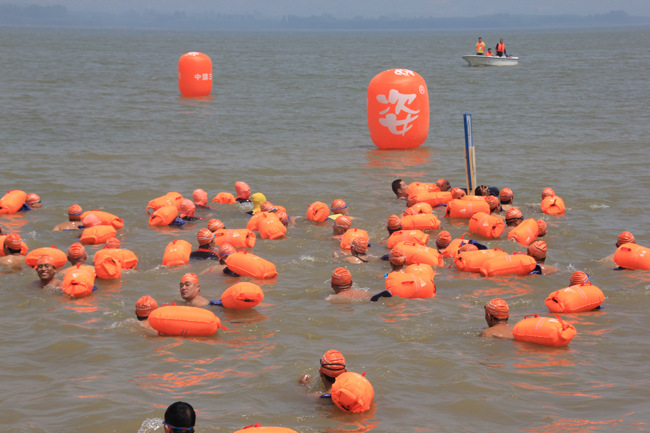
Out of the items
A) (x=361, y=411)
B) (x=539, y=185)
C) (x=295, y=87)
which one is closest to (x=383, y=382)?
(x=361, y=411)

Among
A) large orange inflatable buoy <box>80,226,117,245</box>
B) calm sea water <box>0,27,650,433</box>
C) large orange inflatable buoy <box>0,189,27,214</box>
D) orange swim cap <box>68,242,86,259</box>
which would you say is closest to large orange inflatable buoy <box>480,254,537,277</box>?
calm sea water <box>0,27,650,433</box>

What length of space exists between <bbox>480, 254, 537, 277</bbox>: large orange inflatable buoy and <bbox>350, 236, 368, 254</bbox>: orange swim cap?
6.25 feet

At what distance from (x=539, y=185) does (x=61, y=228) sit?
35.6ft

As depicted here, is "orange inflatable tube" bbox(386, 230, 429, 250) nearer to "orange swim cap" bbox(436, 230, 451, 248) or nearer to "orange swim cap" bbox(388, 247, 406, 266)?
"orange swim cap" bbox(436, 230, 451, 248)

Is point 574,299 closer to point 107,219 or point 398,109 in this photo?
point 107,219

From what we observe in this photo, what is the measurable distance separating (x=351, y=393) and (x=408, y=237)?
5.52 metres

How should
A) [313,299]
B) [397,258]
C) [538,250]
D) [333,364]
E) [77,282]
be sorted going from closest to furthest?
[333,364] → [77,282] → [313,299] → [397,258] → [538,250]

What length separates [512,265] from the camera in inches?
435

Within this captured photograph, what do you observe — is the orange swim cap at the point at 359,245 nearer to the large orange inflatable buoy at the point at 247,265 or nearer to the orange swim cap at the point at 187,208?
the large orange inflatable buoy at the point at 247,265

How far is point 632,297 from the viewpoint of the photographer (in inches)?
413

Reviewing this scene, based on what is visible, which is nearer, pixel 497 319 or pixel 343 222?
pixel 497 319

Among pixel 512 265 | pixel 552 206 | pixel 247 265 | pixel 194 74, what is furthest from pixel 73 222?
pixel 194 74

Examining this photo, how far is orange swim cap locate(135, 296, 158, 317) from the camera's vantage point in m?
9.09

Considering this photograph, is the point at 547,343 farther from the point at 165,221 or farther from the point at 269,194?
the point at 269,194
